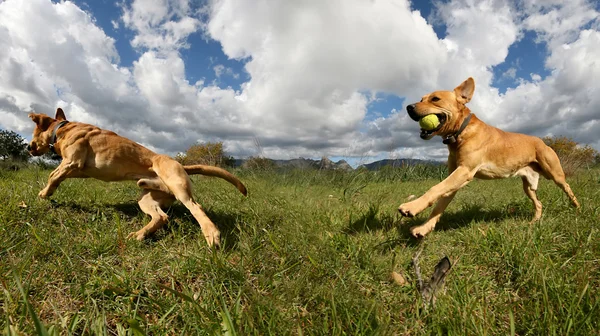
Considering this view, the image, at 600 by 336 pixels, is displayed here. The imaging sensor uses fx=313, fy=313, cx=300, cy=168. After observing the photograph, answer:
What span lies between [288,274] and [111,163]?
3015 millimetres

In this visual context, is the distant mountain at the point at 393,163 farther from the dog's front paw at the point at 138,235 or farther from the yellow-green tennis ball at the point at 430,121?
the dog's front paw at the point at 138,235

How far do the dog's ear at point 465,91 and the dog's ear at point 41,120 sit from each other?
18.1ft

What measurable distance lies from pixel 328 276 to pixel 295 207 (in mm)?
1873

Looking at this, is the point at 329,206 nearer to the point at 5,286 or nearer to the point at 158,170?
the point at 158,170

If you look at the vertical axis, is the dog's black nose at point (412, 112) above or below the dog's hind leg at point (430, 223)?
above

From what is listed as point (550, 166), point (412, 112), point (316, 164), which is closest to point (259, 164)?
point (316, 164)

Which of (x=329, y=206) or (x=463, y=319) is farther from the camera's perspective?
(x=329, y=206)

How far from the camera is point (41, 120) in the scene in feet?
14.4

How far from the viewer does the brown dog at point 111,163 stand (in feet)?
12.5

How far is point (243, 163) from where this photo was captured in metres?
8.94

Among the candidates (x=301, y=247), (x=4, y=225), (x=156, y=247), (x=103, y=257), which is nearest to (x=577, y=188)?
(x=301, y=247)

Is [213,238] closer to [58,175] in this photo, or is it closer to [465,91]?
[58,175]

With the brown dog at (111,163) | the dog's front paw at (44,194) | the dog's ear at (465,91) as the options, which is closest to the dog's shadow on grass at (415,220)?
the dog's ear at (465,91)

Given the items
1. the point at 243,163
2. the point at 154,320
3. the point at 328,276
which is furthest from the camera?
the point at 243,163
